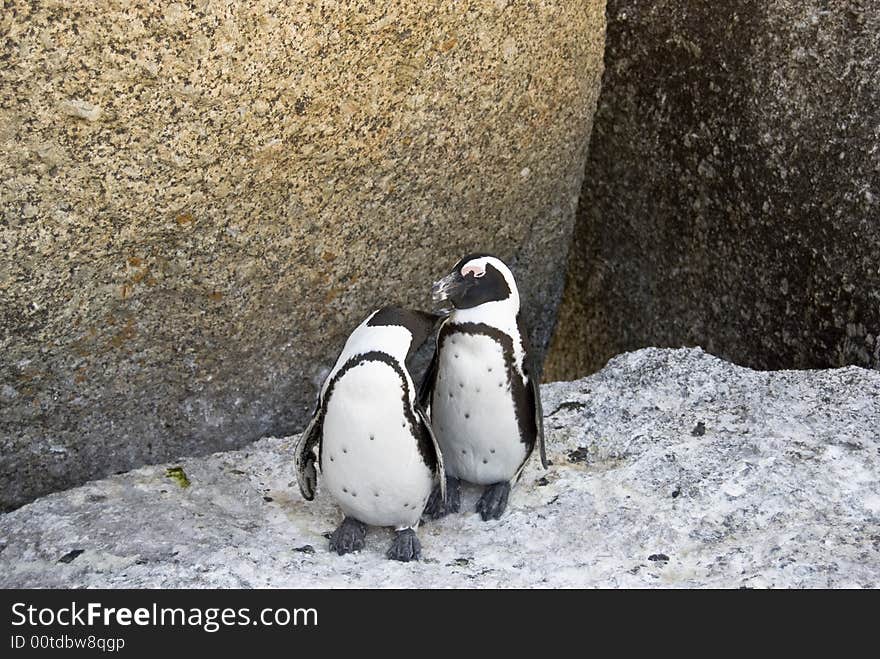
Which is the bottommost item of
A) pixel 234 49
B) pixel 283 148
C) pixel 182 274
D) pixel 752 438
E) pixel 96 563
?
pixel 96 563

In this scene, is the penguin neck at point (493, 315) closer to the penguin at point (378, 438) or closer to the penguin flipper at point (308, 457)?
the penguin at point (378, 438)

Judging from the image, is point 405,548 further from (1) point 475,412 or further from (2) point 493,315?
(2) point 493,315

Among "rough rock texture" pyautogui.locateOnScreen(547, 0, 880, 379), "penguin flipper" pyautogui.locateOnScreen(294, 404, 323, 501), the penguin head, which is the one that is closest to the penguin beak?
the penguin head

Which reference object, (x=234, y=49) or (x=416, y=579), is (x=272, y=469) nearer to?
(x=416, y=579)

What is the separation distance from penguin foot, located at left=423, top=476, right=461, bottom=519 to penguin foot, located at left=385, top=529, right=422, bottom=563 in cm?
9

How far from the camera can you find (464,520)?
1813 mm

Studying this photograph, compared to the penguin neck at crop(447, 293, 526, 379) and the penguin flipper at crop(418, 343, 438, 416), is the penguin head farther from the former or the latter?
the penguin flipper at crop(418, 343, 438, 416)

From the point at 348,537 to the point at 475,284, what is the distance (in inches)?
15.6

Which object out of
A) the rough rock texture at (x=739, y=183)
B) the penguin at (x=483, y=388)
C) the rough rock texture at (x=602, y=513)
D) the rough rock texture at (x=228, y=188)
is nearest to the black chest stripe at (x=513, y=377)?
the penguin at (x=483, y=388)

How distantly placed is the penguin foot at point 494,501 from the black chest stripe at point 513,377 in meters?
0.08

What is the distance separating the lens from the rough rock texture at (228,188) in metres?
1.63
